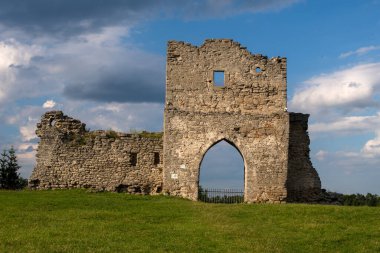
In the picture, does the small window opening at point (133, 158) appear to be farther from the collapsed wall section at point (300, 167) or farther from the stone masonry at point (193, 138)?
the collapsed wall section at point (300, 167)

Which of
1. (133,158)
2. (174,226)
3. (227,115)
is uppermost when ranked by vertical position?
(227,115)

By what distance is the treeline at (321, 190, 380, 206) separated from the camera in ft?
88.7

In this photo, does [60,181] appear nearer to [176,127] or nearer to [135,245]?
[176,127]

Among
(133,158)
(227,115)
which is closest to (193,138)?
(227,115)

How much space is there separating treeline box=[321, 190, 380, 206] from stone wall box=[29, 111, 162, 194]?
855 cm

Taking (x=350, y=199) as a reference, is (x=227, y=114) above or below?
above

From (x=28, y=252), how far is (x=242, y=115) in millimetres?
13325

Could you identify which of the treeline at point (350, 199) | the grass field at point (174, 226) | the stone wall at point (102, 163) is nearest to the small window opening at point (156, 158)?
the stone wall at point (102, 163)

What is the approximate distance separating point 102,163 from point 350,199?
498 inches

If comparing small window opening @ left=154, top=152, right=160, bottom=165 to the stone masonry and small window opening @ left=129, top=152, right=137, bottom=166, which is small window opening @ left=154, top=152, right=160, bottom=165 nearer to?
the stone masonry

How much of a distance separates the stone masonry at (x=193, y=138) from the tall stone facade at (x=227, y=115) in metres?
0.04

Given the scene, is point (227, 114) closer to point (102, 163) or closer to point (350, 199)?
point (102, 163)

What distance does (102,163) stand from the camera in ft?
80.4

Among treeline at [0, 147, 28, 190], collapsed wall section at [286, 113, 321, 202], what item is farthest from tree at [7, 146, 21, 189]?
collapsed wall section at [286, 113, 321, 202]
